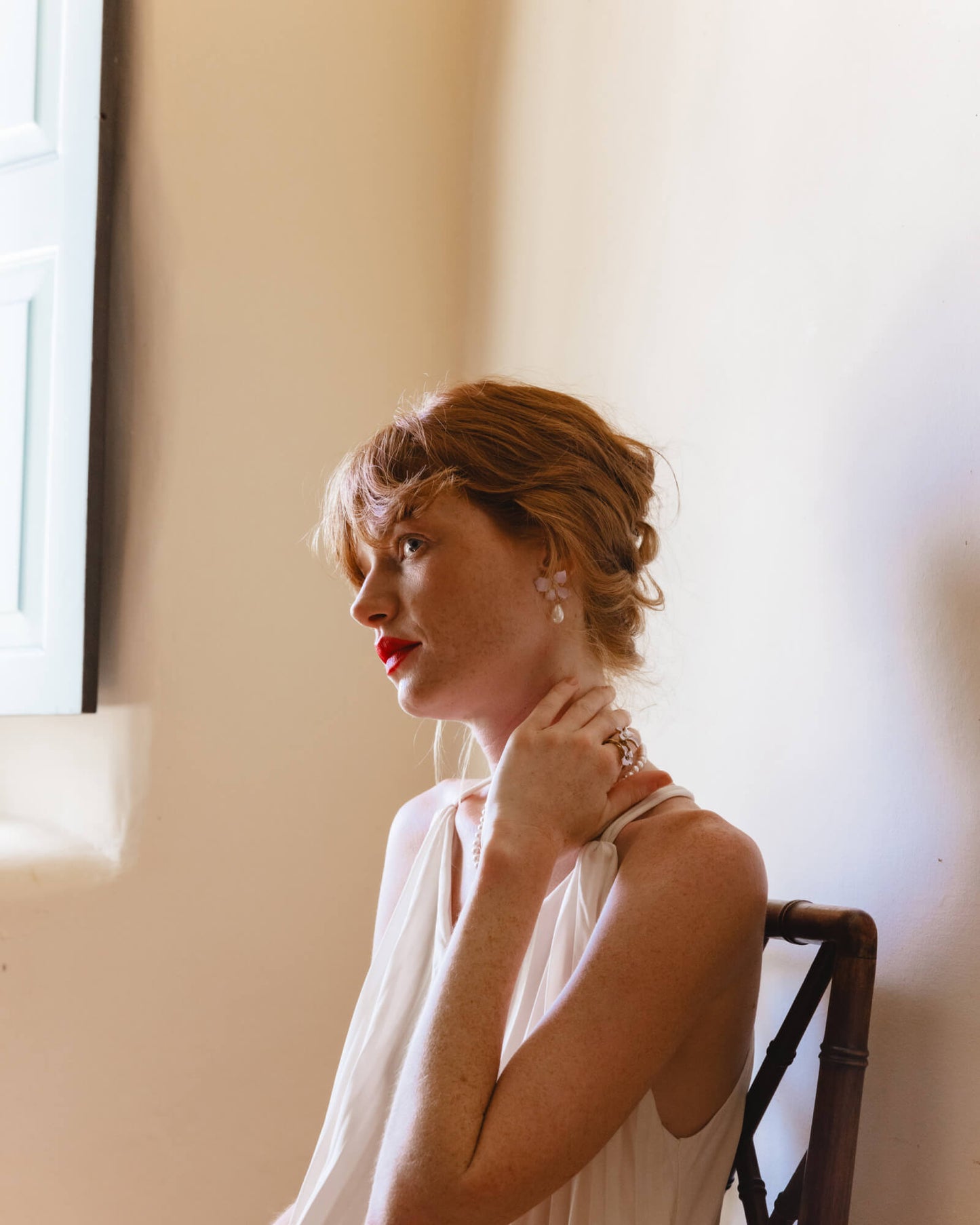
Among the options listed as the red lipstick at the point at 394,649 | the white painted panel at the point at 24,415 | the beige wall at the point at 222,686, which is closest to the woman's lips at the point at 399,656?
the red lipstick at the point at 394,649

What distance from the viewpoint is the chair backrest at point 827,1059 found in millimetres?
1056

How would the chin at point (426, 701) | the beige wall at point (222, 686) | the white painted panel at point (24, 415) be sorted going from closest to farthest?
the chin at point (426, 701) → the beige wall at point (222, 686) → the white painted panel at point (24, 415)

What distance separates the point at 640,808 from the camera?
1271 millimetres

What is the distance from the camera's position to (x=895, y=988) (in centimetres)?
114

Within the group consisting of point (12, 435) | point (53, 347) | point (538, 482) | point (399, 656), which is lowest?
point (399, 656)

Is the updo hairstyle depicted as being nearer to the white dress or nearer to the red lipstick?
the red lipstick

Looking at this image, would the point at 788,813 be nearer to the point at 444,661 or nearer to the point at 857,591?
the point at 857,591

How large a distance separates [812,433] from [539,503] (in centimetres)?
33

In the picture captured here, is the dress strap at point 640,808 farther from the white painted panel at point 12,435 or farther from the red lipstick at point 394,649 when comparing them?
the white painted panel at point 12,435

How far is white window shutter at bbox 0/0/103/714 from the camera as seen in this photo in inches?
82.0

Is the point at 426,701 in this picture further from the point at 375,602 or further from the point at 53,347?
the point at 53,347

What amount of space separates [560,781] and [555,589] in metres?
0.24

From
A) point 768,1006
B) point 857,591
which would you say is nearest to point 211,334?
point 857,591

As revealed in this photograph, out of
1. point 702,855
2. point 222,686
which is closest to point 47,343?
point 222,686
